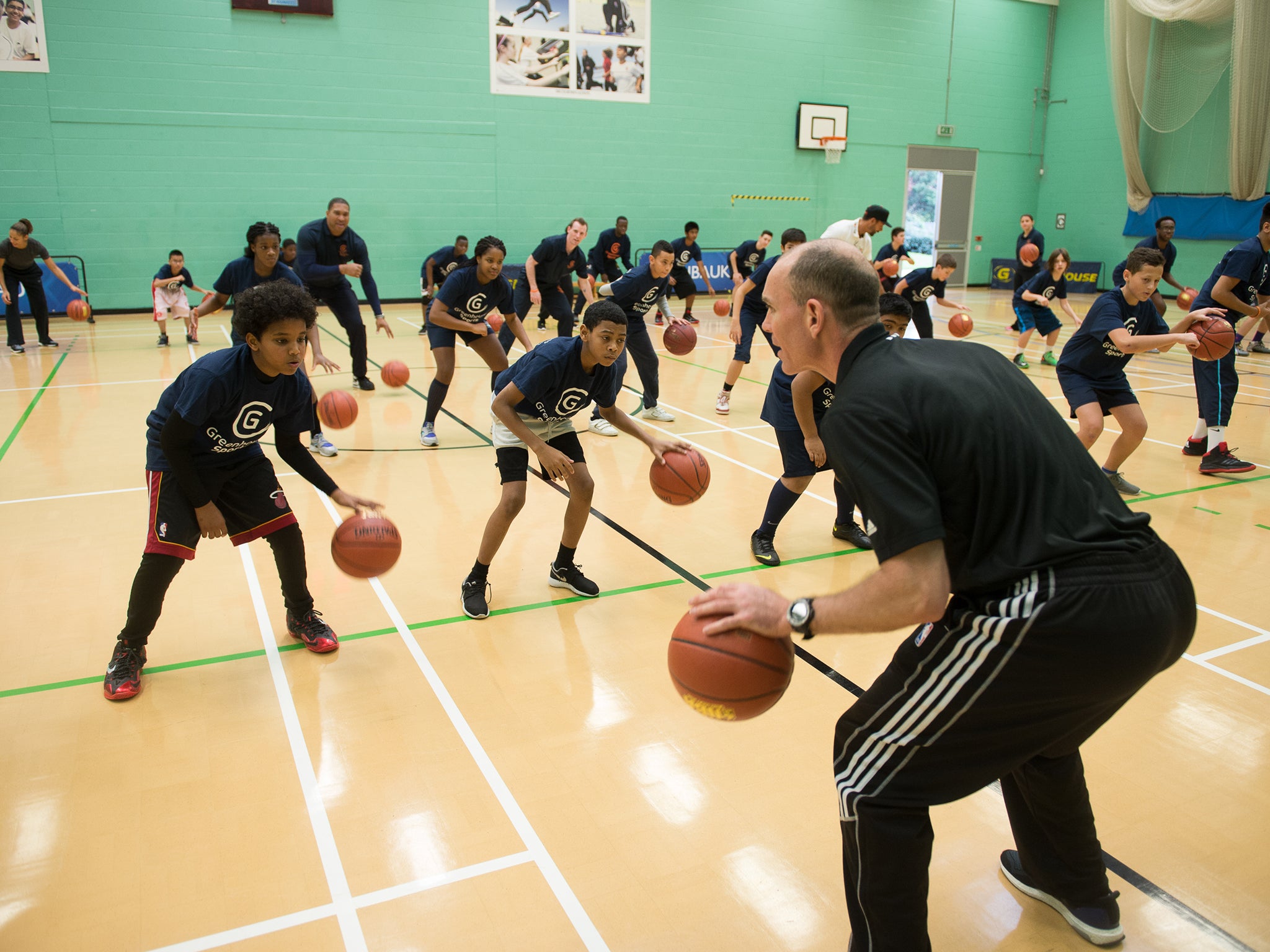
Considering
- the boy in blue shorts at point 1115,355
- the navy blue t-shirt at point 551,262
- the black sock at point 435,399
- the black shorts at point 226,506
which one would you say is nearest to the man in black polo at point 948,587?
the black shorts at point 226,506

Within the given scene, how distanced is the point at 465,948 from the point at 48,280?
17.1 metres

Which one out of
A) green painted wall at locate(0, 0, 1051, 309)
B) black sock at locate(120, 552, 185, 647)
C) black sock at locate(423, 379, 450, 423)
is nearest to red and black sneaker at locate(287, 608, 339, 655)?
black sock at locate(120, 552, 185, 647)

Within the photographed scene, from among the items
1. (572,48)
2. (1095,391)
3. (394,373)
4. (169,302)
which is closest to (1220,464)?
(1095,391)

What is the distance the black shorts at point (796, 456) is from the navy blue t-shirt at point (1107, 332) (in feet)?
Result: 7.87

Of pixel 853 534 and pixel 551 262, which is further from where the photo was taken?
pixel 551 262

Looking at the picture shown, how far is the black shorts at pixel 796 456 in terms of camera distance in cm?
515

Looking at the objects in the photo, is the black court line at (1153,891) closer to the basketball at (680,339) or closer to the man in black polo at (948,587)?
the man in black polo at (948,587)

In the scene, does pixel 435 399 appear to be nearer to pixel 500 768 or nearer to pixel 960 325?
pixel 500 768

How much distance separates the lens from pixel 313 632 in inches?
162

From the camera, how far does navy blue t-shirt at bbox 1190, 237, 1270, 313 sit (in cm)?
730

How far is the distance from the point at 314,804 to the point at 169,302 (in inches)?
502

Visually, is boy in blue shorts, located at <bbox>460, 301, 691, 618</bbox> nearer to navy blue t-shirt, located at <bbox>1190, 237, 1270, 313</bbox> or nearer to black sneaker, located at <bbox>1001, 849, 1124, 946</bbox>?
black sneaker, located at <bbox>1001, 849, 1124, 946</bbox>

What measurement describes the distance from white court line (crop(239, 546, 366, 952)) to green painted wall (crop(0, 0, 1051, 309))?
14.4 metres

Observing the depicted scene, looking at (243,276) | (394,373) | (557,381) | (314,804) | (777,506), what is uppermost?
(243,276)
